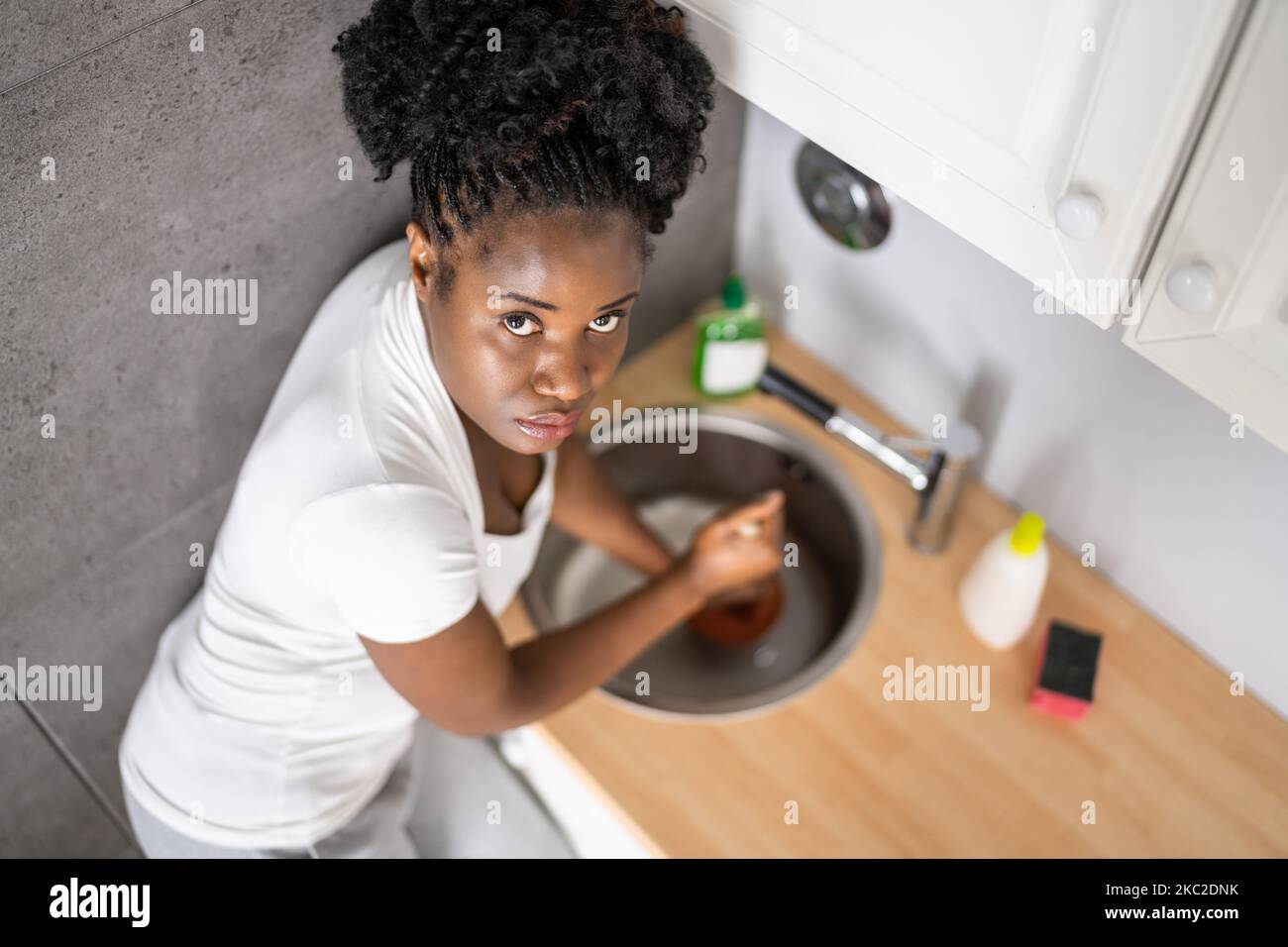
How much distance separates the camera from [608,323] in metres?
0.86

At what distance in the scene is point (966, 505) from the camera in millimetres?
1298

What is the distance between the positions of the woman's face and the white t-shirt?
68mm

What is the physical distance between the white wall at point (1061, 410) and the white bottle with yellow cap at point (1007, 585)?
4.3 inches

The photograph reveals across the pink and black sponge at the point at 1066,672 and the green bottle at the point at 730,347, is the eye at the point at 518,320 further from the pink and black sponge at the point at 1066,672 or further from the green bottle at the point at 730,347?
the pink and black sponge at the point at 1066,672

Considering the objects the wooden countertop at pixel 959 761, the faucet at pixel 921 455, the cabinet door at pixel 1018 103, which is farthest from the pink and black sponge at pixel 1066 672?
the cabinet door at pixel 1018 103

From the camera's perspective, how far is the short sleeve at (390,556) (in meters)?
0.86

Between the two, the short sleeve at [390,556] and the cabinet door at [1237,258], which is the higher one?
the cabinet door at [1237,258]

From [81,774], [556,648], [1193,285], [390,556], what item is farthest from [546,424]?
[81,774]

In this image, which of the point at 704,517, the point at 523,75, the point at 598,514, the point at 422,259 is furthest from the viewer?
the point at 704,517

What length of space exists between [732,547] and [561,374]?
377 millimetres

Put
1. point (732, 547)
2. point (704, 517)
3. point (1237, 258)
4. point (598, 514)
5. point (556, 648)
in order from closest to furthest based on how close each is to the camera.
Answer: point (1237, 258) → point (556, 648) → point (732, 547) → point (598, 514) → point (704, 517)

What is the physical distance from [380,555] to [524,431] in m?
0.15

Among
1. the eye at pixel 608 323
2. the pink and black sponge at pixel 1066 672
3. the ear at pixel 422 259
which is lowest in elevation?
the pink and black sponge at pixel 1066 672

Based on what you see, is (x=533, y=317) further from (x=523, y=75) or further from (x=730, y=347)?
(x=730, y=347)
